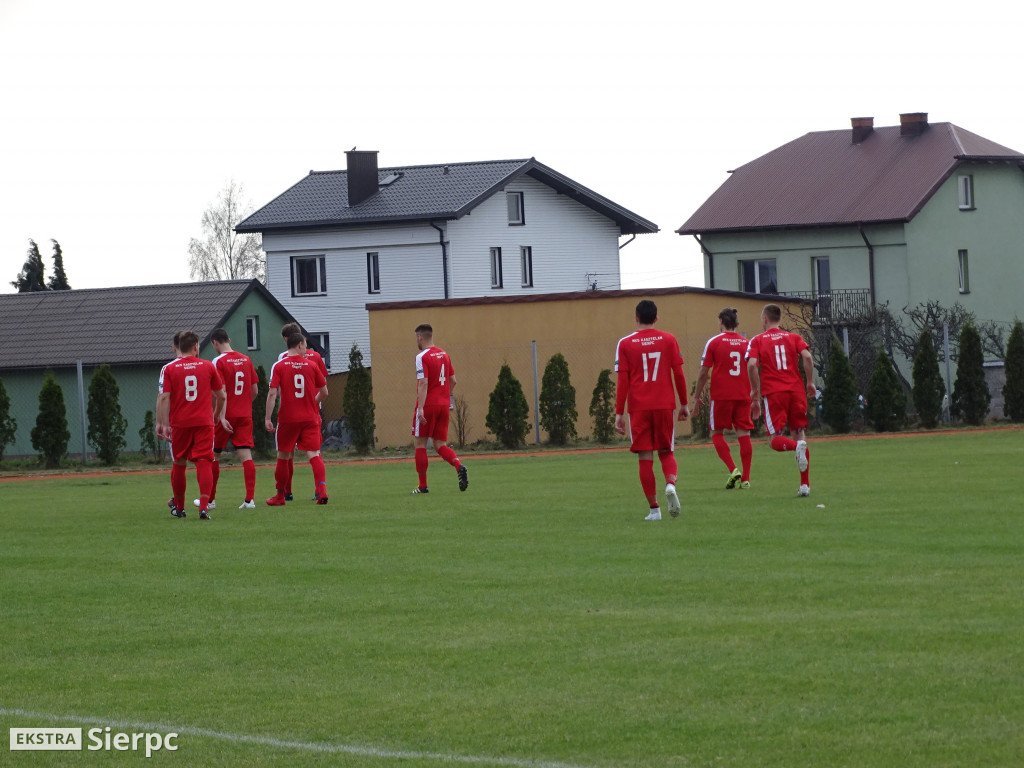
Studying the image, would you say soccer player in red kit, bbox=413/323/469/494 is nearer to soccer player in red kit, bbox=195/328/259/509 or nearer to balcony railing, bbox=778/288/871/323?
soccer player in red kit, bbox=195/328/259/509

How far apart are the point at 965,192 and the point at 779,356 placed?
41294mm

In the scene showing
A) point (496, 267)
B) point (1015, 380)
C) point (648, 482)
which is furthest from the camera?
point (496, 267)

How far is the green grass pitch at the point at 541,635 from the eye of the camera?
19.6 ft

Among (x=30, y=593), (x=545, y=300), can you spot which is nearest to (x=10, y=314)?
(x=545, y=300)

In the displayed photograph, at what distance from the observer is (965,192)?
181ft

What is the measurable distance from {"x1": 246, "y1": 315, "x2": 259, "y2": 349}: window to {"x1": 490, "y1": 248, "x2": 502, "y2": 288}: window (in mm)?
14409

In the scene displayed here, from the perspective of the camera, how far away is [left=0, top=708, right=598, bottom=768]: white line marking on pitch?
5.68 meters

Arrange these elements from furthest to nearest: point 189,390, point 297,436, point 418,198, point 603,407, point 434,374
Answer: point 418,198 < point 603,407 < point 434,374 < point 297,436 < point 189,390

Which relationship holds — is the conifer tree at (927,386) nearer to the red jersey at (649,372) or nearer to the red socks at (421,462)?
the red socks at (421,462)

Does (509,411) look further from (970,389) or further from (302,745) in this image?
(302,745)

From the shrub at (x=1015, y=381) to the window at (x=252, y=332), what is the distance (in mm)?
22769

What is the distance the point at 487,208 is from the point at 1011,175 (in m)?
20.0

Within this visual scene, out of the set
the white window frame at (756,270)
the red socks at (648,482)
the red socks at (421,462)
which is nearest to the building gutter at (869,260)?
the white window frame at (756,270)

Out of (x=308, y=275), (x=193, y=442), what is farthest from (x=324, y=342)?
(x=193, y=442)
